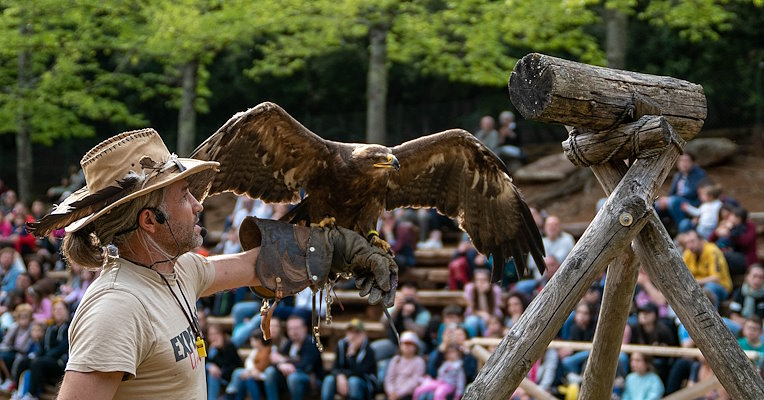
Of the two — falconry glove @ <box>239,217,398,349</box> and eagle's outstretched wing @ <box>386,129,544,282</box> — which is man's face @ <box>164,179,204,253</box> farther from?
eagle's outstretched wing @ <box>386,129,544,282</box>

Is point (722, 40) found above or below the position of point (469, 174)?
below

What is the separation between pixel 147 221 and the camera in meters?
3.15

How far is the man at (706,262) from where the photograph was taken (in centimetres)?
864

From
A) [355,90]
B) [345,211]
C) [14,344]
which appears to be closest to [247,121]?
[345,211]

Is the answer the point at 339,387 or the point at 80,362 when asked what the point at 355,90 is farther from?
the point at 80,362

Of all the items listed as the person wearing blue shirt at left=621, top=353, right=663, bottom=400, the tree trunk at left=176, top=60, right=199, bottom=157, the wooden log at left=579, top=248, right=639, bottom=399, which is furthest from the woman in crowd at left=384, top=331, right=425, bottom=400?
the tree trunk at left=176, top=60, right=199, bottom=157

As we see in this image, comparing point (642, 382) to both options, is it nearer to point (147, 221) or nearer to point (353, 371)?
point (353, 371)

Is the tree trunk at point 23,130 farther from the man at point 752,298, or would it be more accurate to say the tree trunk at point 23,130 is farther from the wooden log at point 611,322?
the wooden log at point 611,322

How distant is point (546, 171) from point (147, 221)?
11.7 meters

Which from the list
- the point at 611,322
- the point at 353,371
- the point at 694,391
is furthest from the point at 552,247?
the point at 611,322

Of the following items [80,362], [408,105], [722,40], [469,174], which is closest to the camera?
[80,362]

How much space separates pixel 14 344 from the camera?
Answer: 11219 millimetres

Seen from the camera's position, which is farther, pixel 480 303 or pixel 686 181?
pixel 686 181

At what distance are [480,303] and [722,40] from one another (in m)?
8.33
